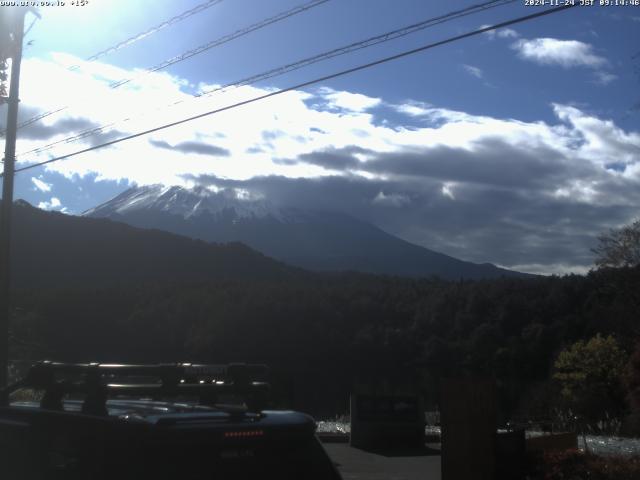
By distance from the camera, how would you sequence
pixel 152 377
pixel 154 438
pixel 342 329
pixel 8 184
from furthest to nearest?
pixel 342 329 → pixel 8 184 → pixel 152 377 → pixel 154 438

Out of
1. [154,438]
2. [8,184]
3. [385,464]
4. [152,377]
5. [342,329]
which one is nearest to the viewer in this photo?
[154,438]

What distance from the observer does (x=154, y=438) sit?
173 inches

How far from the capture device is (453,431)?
12422 millimetres

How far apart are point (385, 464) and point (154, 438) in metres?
13.7

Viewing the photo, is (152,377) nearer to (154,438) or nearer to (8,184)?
(154,438)

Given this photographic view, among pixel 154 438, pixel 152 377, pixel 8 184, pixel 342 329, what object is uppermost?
pixel 8 184

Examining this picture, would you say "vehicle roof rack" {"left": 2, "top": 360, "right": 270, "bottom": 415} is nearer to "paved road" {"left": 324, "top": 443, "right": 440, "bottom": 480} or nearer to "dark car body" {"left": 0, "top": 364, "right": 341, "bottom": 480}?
"dark car body" {"left": 0, "top": 364, "right": 341, "bottom": 480}

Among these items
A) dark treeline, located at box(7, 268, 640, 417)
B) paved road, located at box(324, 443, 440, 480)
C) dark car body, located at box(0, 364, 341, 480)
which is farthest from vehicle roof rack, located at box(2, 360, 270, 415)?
dark treeline, located at box(7, 268, 640, 417)

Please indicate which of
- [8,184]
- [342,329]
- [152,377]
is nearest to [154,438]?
[152,377]

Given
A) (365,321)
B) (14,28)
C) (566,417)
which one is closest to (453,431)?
(14,28)

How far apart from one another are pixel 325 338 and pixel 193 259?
2958 centimetres

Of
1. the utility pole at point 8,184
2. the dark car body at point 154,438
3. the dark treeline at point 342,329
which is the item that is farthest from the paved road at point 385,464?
the dark treeline at point 342,329

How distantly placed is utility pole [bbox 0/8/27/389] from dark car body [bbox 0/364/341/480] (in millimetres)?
11151

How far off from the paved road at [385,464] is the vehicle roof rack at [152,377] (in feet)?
28.9
